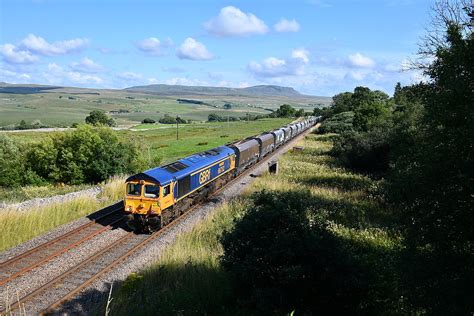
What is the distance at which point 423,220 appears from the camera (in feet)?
28.2

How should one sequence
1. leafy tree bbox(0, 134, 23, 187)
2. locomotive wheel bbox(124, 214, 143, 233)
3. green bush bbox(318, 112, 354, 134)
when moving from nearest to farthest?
locomotive wheel bbox(124, 214, 143, 233)
leafy tree bbox(0, 134, 23, 187)
green bush bbox(318, 112, 354, 134)

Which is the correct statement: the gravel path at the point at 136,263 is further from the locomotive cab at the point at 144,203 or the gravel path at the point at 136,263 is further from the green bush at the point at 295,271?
the green bush at the point at 295,271

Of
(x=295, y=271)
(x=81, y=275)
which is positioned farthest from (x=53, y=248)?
(x=295, y=271)

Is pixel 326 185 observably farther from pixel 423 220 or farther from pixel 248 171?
pixel 423 220

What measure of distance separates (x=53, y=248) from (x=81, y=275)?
11.7ft

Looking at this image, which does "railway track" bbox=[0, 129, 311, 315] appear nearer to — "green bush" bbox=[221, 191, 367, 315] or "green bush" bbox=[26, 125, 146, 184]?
"green bush" bbox=[221, 191, 367, 315]

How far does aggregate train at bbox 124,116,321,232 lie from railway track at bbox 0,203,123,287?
4.85 feet

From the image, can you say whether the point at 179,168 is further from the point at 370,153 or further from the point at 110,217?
the point at 370,153

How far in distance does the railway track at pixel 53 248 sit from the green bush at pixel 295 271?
30.5 ft

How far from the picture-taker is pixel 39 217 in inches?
855

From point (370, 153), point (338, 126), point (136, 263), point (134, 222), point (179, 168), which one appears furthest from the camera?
point (338, 126)

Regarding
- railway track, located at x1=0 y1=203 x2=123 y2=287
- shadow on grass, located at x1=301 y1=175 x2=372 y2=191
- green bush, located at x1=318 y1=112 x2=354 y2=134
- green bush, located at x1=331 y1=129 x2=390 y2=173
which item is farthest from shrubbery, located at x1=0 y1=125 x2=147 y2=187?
green bush, located at x1=318 y1=112 x2=354 y2=134

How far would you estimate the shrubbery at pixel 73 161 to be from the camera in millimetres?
37375

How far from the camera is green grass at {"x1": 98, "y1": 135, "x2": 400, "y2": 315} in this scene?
37.3ft
